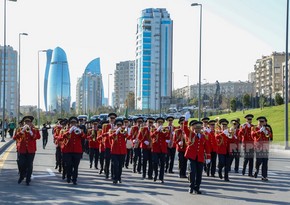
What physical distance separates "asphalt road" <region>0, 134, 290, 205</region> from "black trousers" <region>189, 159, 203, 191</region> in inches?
11.3

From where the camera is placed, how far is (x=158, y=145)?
1405 centimetres

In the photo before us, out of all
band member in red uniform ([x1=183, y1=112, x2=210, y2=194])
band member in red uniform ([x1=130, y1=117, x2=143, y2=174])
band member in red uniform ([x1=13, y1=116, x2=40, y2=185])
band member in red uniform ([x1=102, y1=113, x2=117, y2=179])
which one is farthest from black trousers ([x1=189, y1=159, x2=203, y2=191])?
band member in red uniform ([x1=13, y1=116, x2=40, y2=185])

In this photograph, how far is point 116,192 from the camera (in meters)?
11.8

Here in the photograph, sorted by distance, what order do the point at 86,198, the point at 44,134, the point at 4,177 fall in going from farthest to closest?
the point at 44,134, the point at 4,177, the point at 86,198

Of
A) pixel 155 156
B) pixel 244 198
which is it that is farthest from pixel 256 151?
pixel 244 198

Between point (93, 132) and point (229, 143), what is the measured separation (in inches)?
217

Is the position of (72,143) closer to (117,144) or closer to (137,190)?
(117,144)

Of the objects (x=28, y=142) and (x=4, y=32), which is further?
(x=4, y=32)

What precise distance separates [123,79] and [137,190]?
544ft

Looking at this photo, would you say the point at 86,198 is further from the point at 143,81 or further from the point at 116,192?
the point at 143,81

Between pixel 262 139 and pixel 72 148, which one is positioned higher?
pixel 262 139

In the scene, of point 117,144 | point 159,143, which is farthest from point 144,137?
point 117,144

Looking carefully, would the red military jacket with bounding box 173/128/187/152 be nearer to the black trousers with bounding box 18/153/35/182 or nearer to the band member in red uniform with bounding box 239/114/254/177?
the band member in red uniform with bounding box 239/114/254/177

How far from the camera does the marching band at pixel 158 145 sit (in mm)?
11938
